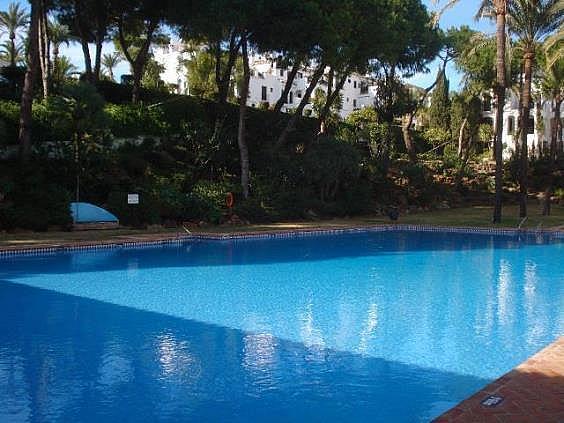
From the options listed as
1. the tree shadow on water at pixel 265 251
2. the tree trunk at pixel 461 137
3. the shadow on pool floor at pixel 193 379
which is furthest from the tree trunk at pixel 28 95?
the tree trunk at pixel 461 137

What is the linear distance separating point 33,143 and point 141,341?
16515 mm

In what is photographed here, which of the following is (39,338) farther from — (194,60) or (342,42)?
(194,60)

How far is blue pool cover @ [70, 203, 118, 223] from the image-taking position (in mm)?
20141

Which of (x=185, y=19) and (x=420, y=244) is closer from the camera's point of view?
(x=420, y=244)

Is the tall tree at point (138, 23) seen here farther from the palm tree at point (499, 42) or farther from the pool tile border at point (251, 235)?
the palm tree at point (499, 42)

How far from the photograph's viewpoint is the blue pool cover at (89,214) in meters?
20.1

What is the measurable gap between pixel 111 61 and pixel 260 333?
210 feet

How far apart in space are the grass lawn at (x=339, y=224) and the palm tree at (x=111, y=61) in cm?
4787

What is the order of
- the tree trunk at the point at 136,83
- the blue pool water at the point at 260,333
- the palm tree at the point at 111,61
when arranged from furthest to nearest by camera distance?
the palm tree at the point at 111,61, the tree trunk at the point at 136,83, the blue pool water at the point at 260,333

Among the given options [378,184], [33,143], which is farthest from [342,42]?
[33,143]

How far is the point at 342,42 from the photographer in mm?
25031

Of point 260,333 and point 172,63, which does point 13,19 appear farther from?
point 260,333

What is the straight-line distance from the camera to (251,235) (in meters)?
20.8

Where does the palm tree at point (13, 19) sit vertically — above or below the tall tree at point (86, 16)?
above
